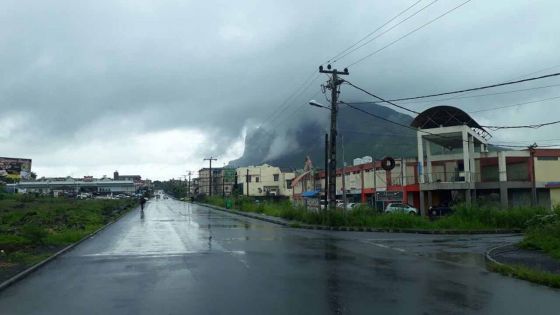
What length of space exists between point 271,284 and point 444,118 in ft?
155

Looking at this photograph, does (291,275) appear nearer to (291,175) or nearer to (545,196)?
(545,196)

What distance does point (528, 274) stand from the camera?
12352 mm

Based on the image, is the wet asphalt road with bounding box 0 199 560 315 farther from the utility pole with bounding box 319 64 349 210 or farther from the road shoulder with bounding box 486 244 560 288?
the utility pole with bounding box 319 64 349 210

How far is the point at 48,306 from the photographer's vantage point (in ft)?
30.1

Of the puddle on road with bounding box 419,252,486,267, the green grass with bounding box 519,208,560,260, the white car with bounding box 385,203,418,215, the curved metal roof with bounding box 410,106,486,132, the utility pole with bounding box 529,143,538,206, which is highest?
the curved metal roof with bounding box 410,106,486,132

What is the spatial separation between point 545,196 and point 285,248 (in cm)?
4266

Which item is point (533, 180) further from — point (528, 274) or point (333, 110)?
point (528, 274)

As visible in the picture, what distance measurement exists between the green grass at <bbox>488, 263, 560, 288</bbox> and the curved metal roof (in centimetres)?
4159

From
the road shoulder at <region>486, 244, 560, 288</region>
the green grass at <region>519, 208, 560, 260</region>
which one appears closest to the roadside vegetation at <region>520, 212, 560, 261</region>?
the green grass at <region>519, 208, 560, 260</region>

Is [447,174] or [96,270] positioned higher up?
[447,174]

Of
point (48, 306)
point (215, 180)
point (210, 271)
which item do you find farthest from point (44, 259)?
point (215, 180)

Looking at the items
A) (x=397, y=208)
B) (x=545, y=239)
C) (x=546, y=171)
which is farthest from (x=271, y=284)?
(x=546, y=171)

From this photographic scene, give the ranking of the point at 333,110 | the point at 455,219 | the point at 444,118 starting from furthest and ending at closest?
the point at 444,118
the point at 333,110
the point at 455,219

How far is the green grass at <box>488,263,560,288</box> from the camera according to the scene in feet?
37.9
